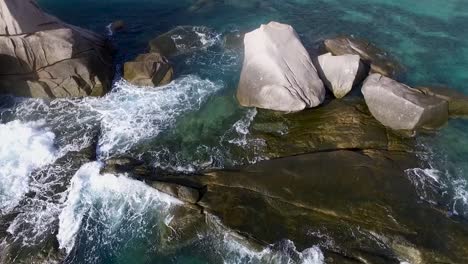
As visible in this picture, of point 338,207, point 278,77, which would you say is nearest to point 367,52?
point 278,77

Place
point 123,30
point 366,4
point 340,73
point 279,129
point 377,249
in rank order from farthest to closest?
point 366,4, point 123,30, point 340,73, point 279,129, point 377,249

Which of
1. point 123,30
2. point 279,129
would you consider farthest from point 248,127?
point 123,30

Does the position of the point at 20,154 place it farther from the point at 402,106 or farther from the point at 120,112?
the point at 402,106

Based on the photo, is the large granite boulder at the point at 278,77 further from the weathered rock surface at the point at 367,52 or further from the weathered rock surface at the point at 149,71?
the weathered rock surface at the point at 149,71

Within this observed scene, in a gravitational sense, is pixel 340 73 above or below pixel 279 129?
above

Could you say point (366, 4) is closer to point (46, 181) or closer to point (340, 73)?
point (340, 73)

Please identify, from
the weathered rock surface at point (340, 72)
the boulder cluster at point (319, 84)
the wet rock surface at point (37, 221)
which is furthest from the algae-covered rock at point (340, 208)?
the wet rock surface at point (37, 221)
